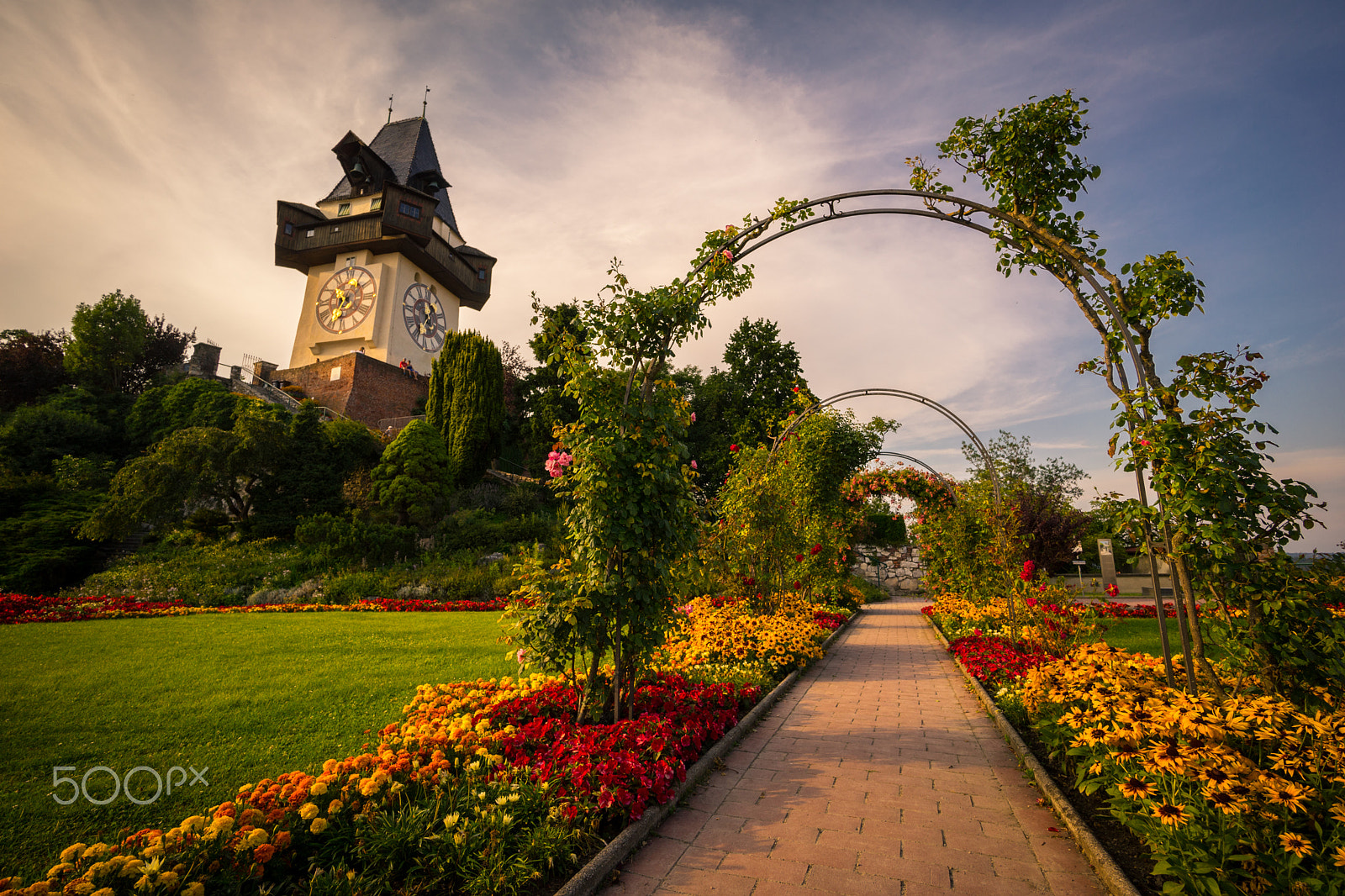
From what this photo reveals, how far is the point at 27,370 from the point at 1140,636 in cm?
3776

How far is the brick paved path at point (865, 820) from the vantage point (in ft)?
8.27

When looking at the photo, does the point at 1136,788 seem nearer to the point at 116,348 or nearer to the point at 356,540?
the point at 356,540

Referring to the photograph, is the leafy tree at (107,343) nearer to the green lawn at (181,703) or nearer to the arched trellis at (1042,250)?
the green lawn at (181,703)

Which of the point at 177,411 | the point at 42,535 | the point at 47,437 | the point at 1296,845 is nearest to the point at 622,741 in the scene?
the point at 1296,845

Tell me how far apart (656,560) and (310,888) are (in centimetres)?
237

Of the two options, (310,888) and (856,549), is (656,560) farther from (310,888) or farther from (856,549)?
(856,549)

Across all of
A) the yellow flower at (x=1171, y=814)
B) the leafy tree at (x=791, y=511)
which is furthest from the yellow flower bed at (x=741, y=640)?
the yellow flower at (x=1171, y=814)

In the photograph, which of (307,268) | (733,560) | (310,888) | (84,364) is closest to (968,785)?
(310,888)

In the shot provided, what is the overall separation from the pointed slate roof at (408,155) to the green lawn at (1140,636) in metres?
33.6

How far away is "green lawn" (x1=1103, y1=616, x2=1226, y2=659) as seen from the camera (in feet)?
25.7

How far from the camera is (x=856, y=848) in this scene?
9.11 ft

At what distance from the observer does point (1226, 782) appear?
7.64 ft

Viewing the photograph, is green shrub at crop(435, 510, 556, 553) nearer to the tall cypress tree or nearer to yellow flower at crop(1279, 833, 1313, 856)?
the tall cypress tree

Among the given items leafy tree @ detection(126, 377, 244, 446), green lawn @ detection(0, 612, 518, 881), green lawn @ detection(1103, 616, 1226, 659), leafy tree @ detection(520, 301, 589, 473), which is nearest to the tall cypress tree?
leafy tree @ detection(520, 301, 589, 473)
